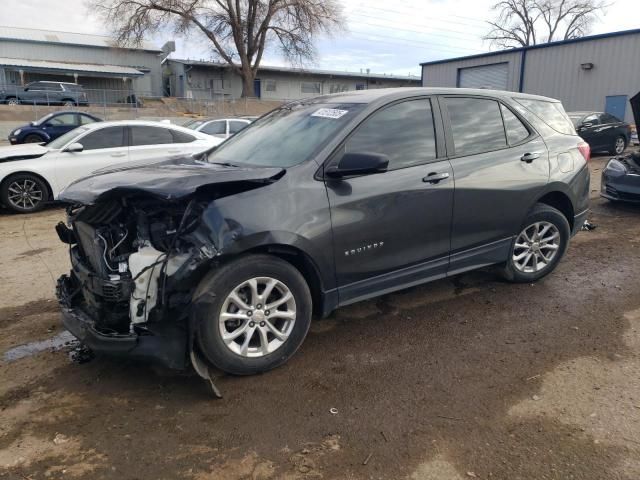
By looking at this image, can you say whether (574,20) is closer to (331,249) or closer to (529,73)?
(529,73)

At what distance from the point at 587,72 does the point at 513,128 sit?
886 inches

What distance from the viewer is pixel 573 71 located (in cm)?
2375

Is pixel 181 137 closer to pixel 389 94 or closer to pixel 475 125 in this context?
pixel 389 94

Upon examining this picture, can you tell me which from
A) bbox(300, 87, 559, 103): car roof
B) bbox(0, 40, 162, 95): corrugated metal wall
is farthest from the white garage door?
bbox(0, 40, 162, 95): corrugated metal wall

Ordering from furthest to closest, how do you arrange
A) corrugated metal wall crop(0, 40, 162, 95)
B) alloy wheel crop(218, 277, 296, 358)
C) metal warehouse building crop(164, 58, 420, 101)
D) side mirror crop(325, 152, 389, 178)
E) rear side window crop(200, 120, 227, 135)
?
metal warehouse building crop(164, 58, 420, 101), corrugated metal wall crop(0, 40, 162, 95), rear side window crop(200, 120, 227, 135), side mirror crop(325, 152, 389, 178), alloy wheel crop(218, 277, 296, 358)

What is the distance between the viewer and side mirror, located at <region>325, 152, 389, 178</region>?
3.26 meters

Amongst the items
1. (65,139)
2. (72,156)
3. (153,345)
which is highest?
(65,139)

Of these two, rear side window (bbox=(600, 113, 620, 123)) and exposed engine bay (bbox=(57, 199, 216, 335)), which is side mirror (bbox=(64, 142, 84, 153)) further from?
rear side window (bbox=(600, 113, 620, 123))

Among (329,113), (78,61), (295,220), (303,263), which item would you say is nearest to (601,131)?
(329,113)

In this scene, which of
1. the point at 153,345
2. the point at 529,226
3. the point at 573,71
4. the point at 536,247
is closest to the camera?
the point at 153,345

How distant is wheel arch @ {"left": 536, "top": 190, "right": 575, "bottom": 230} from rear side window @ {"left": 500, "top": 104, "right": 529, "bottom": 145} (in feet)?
1.98

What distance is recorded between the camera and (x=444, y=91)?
4.12m

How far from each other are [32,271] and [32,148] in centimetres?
426

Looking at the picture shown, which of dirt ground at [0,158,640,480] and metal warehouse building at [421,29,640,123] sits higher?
metal warehouse building at [421,29,640,123]
